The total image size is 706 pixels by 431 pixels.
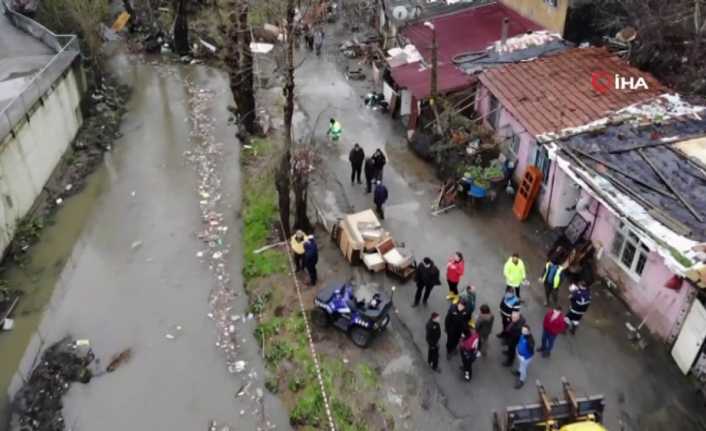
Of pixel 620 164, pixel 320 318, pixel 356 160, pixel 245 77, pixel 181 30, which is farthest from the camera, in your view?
pixel 181 30

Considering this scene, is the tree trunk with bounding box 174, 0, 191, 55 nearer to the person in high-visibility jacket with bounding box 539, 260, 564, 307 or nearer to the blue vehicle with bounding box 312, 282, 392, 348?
the blue vehicle with bounding box 312, 282, 392, 348

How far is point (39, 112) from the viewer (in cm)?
1858

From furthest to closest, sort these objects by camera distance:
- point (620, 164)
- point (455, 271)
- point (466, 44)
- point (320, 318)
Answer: point (466, 44), point (620, 164), point (320, 318), point (455, 271)

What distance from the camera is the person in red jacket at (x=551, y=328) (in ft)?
37.6

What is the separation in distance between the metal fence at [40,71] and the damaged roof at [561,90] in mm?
13412

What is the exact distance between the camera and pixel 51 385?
12.3 meters

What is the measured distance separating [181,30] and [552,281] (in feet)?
70.1

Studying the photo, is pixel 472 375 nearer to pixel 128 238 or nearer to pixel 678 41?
pixel 128 238

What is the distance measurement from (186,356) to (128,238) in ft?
16.8

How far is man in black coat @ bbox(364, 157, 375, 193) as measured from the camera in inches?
673

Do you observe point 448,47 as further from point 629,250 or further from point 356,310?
point 356,310

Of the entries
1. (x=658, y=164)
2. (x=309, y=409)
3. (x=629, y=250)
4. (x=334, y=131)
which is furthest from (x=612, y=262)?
(x=334, y=131)

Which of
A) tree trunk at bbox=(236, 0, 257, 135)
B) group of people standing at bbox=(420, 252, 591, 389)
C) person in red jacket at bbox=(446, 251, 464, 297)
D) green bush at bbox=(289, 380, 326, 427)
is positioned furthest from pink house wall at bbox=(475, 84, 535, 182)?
green bush at bbox=(289, 380, 326, 427)

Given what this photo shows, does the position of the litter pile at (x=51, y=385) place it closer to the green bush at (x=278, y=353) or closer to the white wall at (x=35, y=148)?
the green bush at (x=278, y=353)
